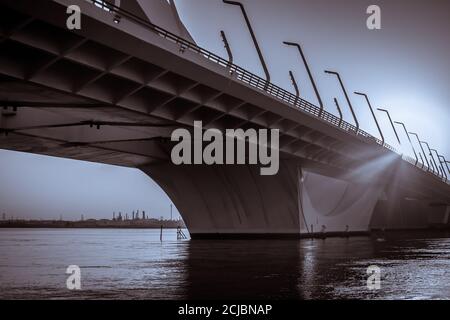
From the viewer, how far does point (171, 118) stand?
34.0 metres

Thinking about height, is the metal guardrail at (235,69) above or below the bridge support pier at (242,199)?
above

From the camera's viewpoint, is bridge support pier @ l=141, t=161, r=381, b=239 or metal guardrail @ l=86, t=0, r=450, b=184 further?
bridge support pier @ l=141, t=161, r=381, b=239

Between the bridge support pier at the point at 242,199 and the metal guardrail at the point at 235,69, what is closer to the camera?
the metal guardrail at the point at 235,69

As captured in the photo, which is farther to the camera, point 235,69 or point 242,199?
point 242,199

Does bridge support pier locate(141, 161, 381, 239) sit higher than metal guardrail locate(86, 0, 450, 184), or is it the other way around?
metal guardrail locate(86, 0, 450, 184)

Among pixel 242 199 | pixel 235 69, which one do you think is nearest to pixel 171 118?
pixel 235 69

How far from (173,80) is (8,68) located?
348 inches

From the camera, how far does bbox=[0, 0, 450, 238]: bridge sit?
2338 cm

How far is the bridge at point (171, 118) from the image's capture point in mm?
23375

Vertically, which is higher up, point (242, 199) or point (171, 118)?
point (171, 118)

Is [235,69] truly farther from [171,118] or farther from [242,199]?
[242,199]

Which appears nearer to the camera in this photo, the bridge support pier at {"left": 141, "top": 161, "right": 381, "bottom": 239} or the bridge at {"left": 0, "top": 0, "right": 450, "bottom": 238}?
the bridge at {"left": 0, "top": 0, "right": 450, "bottom": 238}
